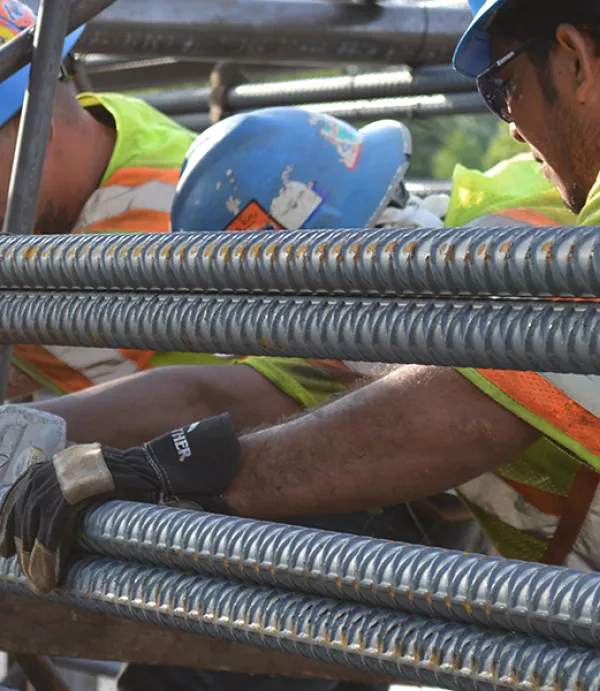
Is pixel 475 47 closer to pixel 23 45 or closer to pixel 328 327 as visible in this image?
pixel 23 45

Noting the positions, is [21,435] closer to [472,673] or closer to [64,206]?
[472,673]

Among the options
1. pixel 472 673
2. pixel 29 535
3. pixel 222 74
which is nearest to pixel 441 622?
pixel 472 673

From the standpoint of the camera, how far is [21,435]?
2168 millimetres

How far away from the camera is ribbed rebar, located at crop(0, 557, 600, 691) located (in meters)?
1.43

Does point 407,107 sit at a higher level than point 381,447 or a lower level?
lower

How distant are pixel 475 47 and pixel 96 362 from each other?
160 cm

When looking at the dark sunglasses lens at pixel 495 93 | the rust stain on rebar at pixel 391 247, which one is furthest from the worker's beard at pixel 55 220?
the rust stain on rebar at pixel 391 247

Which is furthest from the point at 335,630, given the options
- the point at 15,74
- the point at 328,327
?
the point at 15,74

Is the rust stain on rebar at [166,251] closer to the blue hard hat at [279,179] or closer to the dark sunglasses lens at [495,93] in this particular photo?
the dark sunglasses lens at [495,93]

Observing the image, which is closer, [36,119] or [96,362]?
[36,119]

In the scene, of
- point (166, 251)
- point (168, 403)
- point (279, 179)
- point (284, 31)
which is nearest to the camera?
point (166, 251)

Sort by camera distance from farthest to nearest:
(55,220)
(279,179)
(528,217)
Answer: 1. (55,220)
2. (279,179)
3. (528,217)

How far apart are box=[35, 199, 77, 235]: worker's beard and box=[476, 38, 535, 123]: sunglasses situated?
156cm

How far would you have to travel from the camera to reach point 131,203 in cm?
355
